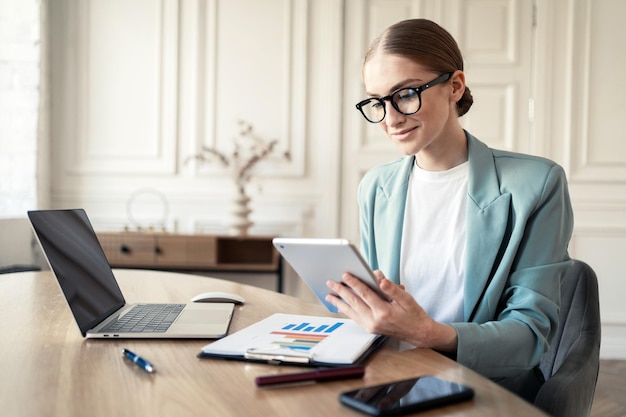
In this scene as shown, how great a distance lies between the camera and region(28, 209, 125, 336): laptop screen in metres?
1.10

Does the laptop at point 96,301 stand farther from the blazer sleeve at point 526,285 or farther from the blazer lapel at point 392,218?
the blazer sleeve at point 526,285

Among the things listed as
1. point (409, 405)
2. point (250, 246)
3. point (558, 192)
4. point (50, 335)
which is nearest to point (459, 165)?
point (558, 192)

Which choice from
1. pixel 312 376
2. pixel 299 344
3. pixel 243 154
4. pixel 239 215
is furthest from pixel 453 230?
pixel 243 154

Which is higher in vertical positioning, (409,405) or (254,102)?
(254,102)

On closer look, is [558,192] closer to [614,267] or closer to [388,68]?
[388,68]

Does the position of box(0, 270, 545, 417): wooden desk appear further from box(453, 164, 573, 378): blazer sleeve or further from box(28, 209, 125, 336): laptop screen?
box(453, 164, 573, 378): blazer sleeve

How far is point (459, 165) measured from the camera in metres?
1.47

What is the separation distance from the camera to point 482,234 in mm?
1311

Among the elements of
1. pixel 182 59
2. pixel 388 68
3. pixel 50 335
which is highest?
pixel 182 59

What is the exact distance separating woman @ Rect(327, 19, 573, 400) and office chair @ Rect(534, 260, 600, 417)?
5 cm

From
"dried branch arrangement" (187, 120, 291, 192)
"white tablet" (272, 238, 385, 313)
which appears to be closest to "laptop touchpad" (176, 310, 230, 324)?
"white tablet" (272, 238, 385, 313)

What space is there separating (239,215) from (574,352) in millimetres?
2567

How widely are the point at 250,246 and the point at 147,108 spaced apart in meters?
1.09

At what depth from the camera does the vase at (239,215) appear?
3.58 metres
